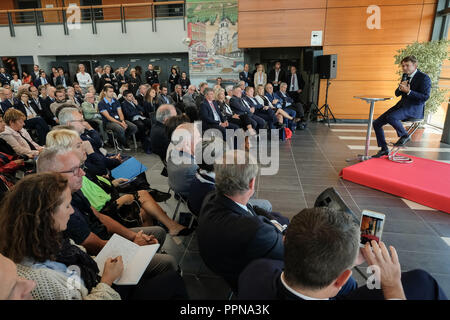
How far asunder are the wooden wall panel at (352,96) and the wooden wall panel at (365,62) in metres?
0.16

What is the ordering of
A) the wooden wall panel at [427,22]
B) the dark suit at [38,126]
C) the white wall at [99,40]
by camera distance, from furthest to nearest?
the white wall at [99,40]
the wooden wall panel at [427,22]
the dark suit at [38,126]

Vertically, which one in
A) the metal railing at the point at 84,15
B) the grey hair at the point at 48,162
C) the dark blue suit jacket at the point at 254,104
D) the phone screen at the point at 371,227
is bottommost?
the phone screen at the point at 371,227

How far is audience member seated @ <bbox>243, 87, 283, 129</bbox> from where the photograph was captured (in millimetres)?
6504

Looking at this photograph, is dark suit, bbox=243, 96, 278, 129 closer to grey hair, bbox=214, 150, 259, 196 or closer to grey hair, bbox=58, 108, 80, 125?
grey hair, bbox=58, 108, 80, 125

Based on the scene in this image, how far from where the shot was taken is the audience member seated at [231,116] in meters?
5.97

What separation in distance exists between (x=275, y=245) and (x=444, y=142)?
6.07m

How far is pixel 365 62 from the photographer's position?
24.9 feet

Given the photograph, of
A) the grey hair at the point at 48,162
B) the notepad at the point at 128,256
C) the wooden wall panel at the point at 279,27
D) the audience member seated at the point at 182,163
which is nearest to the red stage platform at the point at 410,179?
the audience member seated at the point at 182,163

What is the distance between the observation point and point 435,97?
229 inches

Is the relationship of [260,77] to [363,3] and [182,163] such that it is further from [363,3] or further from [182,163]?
[182,163]

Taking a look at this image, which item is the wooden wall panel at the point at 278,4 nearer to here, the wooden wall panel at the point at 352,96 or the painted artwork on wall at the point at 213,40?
the painted artwork on wall at the point at 213,40

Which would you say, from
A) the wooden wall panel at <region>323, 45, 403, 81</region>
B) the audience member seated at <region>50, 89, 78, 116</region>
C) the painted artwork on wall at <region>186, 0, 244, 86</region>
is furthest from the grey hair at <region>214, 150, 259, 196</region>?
the painted artwork on wall at <region>186, 0, 244, 86</region>

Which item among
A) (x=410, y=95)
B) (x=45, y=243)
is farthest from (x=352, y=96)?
(x=45, y=243)

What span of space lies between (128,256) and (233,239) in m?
0.66
